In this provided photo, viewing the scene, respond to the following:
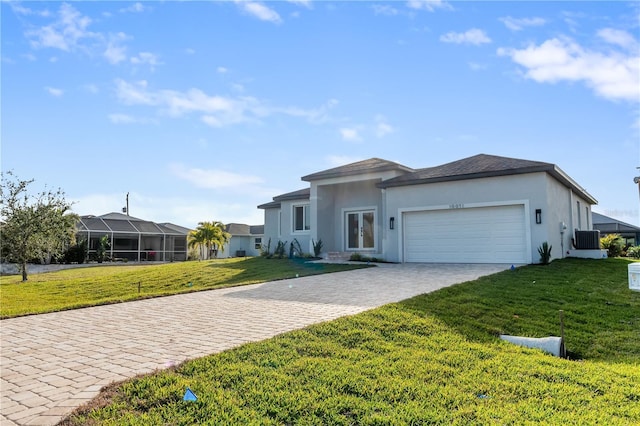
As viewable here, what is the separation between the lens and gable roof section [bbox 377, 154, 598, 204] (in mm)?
14578

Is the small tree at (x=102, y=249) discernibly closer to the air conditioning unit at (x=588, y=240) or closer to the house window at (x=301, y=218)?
the house window at (x=301, y=218)

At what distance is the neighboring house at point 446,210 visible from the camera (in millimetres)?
14672

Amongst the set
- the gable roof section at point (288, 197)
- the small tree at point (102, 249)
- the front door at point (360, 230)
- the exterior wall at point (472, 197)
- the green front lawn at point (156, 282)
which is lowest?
the green front lawn at point (156, 282)

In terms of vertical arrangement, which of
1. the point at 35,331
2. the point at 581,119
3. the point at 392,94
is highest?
the point at 392,94

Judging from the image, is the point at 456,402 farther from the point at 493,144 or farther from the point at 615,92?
the point at 493,144

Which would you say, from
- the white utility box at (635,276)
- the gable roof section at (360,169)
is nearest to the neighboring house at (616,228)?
the gable roof section at (360,169)

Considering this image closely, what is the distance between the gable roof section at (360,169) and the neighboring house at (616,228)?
23.5 metres

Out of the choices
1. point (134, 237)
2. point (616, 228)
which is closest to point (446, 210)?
point (616, 228)

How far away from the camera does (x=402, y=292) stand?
9086mm

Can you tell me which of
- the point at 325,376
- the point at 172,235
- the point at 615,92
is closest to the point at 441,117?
the point at 615,92

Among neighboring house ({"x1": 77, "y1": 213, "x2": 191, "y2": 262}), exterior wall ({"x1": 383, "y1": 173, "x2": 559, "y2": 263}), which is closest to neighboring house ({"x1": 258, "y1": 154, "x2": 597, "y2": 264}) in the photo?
exterior wall ({"x1": 383, "y1": 173, "x2": 559, "y2": 263})

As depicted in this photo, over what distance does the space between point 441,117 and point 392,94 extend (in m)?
2.21

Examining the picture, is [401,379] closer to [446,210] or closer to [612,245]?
[446,210]

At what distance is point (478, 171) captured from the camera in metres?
15.4
